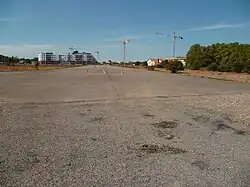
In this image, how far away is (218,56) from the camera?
317 ft

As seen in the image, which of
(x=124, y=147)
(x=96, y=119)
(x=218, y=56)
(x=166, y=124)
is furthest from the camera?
(x=218, y=56)

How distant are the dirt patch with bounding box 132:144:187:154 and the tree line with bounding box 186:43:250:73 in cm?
7404

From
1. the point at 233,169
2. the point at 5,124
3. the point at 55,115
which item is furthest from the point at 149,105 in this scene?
the point at 233,169

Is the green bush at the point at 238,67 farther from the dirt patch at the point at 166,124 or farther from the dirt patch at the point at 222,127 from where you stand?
the dirt patch at the point at 166,124

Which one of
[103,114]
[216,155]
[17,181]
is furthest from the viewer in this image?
[103,114]

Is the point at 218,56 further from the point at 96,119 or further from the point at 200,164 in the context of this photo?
the point at 200,164

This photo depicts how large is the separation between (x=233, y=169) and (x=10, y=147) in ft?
13.1

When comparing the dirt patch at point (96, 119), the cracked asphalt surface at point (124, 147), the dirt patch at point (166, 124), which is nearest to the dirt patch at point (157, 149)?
the cracked asphalt surface at point (124, 147)

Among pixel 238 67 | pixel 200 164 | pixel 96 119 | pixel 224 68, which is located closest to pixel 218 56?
pixel 224 68

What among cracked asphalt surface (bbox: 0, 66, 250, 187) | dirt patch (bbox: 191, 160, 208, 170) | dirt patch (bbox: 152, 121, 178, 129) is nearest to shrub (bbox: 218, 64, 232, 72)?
cracked asphalt surface (bbox: 0, 66, 250, 187)

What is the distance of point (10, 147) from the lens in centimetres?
638

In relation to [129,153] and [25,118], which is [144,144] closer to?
[129,153]

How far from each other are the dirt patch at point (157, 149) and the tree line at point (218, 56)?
7404 centimetres

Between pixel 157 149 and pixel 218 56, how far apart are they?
94807 mm
